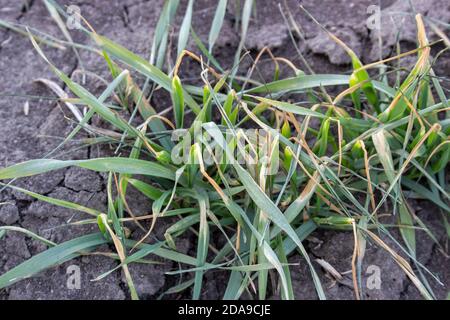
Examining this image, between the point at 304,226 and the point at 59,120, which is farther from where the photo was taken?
the point at 59,120

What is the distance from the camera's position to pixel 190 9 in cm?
151

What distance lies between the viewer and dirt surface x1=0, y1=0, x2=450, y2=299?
4.12ft

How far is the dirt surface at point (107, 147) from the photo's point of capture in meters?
1.26

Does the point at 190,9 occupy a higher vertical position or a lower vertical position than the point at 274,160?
higher

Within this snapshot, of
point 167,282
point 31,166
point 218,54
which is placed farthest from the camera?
point 218,54

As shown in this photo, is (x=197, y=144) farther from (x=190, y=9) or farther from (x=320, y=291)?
(x=190, y=9)

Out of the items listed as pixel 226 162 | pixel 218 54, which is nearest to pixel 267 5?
pixel 218 54

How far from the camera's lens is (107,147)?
139 centimetres

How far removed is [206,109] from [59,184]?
372 millimetres

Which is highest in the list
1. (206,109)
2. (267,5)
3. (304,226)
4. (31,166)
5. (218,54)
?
(267,5)

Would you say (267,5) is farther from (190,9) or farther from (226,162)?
(226,162)

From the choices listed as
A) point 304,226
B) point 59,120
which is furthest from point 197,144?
point 59,120

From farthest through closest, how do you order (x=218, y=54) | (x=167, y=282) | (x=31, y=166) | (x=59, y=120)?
(x=218, y=54), (x=59, y=120), (x=167, y=282), (x=31, y=166)

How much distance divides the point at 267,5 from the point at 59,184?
75 cm
